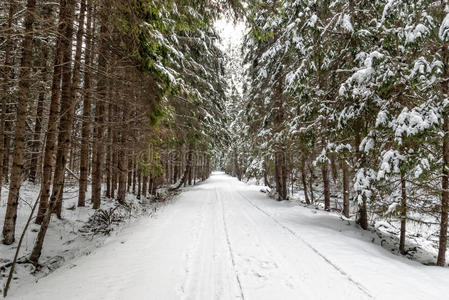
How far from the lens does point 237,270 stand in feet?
13.5

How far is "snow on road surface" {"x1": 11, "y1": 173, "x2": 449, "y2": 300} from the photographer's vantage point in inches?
136

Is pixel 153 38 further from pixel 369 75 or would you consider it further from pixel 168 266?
pixel 369 75

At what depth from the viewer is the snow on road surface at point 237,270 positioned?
11.4ft

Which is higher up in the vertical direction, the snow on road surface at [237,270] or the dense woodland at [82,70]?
the dense woodland at [82,70]

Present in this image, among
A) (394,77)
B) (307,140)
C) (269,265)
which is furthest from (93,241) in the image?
(394,77)

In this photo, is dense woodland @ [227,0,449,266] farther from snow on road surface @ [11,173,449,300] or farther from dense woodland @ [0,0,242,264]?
dense woodland @ [0,0,242,264]

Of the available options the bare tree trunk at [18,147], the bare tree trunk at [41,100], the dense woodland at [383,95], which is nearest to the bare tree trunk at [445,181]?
the dense woodland at [383,95]

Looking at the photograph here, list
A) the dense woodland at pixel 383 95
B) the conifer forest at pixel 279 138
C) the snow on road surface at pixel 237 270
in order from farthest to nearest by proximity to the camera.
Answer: the dense woodland at pixel 383 95
the conifer forest at pixel 279 138
the snow on road surface at pixel 237 270

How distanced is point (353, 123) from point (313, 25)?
298 centimetres

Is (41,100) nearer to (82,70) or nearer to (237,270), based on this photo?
(82,70)

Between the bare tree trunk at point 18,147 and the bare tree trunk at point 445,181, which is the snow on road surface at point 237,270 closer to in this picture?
the bare tree trunk at point 445,181

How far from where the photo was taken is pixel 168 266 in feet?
14.0

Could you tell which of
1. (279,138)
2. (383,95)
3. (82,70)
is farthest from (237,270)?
(82,70)

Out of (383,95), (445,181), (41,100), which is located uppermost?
(41,100)
